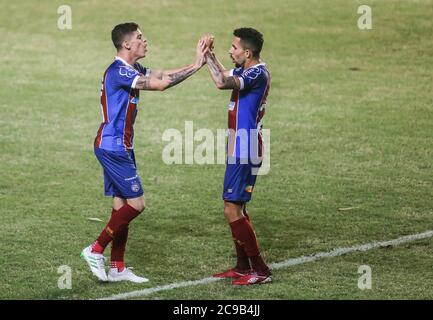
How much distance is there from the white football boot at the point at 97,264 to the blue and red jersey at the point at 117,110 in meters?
0.97

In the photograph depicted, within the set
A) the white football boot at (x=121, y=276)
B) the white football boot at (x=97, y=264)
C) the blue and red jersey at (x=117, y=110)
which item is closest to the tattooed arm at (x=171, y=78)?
the blue and red jersey at (x=117, y=110)

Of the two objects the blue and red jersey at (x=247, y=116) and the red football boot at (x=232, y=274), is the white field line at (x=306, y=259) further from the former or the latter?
the blue and red jersey at (x=247, y=116)

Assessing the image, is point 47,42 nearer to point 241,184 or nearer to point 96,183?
point 96,183

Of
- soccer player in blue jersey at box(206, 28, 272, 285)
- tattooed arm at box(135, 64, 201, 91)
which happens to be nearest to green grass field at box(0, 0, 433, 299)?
soccer player in blue jersey at box(206, 28, 272, 285)

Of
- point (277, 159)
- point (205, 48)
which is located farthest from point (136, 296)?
point (277, 159)

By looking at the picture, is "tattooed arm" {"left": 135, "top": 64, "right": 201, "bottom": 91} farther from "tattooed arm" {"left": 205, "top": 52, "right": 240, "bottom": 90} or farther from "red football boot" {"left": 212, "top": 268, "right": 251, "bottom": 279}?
"red football boot" {"left": 212, "top": 268, "right": 251, "bottom": 279}

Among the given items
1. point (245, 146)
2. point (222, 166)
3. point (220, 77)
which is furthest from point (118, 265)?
point (222, 166)

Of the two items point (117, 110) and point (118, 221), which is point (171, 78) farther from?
point (118, 221)

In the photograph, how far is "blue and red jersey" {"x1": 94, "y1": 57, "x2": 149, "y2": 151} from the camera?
9266 mm

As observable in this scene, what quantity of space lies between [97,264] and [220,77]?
6.59 ft

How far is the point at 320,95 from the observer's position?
57.4 ft

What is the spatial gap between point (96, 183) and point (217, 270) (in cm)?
369

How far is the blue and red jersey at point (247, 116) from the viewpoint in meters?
9.21

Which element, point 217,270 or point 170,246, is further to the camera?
point 170,246
